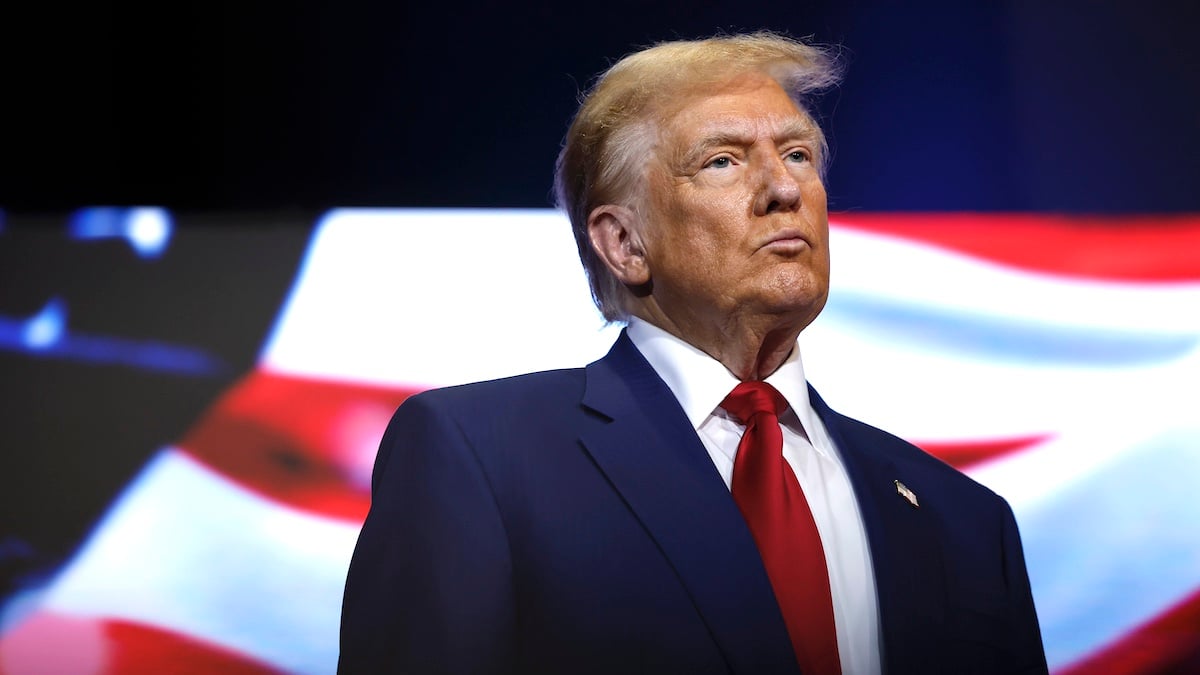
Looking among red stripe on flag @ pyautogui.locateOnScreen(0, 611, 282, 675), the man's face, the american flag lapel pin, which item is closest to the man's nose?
the man's face

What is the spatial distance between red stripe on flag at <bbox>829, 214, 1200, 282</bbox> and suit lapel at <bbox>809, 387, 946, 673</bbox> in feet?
3.25

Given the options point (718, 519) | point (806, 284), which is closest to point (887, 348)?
point (806, 284)

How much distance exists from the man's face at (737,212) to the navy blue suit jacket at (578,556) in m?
0.15

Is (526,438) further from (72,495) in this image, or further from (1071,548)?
(1071,548)

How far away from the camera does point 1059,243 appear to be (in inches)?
101

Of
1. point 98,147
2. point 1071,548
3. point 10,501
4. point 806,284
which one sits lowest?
point 10,501

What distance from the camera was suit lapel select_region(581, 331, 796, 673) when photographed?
1311mm

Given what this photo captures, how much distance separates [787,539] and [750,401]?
8.2 inches

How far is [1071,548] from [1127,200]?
0.78m

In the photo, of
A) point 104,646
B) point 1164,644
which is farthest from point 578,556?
point 1164,644

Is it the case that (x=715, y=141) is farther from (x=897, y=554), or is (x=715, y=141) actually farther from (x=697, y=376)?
(x=897, y=554)

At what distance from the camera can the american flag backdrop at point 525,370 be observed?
224 centimetres

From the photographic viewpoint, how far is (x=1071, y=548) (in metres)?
2.43

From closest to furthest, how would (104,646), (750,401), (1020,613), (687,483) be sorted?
(687,483) → (750,401) → (1020,613) → (104,646)
